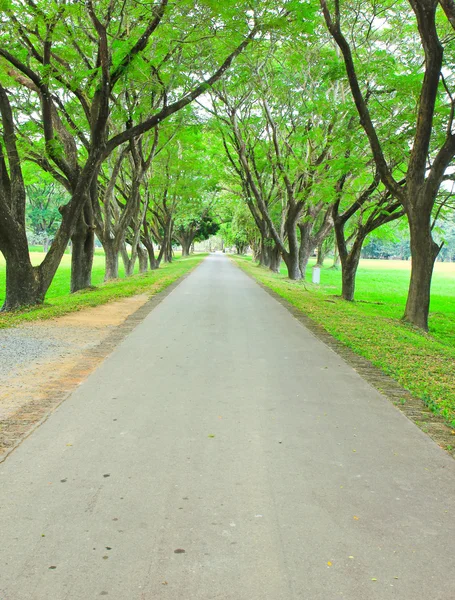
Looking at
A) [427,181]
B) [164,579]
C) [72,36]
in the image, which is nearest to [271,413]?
[164,579]

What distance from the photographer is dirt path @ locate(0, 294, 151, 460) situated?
445 cm

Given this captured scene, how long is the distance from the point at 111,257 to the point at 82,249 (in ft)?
19.1

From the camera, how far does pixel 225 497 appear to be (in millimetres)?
3166

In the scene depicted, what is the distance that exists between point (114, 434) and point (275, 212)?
31854 mm

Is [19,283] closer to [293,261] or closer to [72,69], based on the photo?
[72,69]

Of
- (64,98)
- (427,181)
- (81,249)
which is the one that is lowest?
(81,249)

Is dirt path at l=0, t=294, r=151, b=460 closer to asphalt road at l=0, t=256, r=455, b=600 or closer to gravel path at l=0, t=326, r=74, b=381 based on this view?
gravel path at l=0, t=326, r=74, b=381

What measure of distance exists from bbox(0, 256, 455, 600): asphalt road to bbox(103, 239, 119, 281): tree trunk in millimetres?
15351

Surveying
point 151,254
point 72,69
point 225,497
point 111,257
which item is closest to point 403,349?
point 225,497

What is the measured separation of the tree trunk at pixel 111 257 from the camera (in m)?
20.4

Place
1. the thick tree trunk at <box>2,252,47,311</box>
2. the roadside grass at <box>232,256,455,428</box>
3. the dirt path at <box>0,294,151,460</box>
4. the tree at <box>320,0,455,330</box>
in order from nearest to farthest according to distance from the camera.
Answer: the dirt path at <box>0,294,151,460</box>, the roadside grass at <box>232,256,455,428</box>, the tree at <box>320,0,455,330</box>, the thick tree trunk at <box>2,252,47,311</box>

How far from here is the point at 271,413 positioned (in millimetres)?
4707

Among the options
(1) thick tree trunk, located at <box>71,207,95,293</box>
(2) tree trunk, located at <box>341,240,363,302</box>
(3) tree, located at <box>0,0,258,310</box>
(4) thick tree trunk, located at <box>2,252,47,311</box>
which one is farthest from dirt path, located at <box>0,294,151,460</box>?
(2) tree trunk, located at <box>341,240,363,302</box>

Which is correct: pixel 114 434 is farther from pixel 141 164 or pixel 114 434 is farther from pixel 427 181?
pixel 141 164
